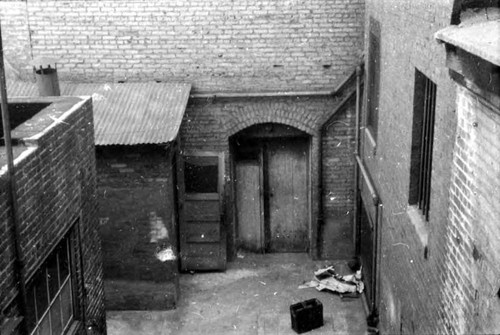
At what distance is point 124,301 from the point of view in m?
10.2

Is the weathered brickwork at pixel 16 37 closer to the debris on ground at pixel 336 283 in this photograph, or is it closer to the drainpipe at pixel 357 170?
the drainpipe at pixel 357 170

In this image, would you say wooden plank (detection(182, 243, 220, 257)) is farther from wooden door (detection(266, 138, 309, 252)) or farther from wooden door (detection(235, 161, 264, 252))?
wooden door (detection(266, 138, 309, 252))

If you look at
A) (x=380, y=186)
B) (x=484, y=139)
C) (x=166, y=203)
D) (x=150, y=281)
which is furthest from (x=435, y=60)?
(x=150, y=281)

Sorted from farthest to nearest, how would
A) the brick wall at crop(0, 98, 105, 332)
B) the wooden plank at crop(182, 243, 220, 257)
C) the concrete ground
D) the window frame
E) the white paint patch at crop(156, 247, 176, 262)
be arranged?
the wooden plank at crop(182, 243, 220, 257) → the white paint patch at crop(156, 247, 176, 262) → the concrete ground → the window frame → the brick wall at crop(0, 98, 105, 332)

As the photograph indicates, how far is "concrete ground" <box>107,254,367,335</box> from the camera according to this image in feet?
31.5

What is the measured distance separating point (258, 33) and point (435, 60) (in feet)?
18.2

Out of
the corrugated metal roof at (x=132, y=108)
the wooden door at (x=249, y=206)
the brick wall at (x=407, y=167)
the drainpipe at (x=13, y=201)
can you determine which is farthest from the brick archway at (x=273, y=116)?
the drainpipe at (x=13, y=201)

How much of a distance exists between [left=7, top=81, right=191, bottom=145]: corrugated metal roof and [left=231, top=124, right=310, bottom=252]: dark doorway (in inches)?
66.2

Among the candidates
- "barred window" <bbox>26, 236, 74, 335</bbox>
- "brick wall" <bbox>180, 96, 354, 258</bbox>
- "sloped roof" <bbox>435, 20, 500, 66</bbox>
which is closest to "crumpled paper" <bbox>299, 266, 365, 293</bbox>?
"brick wall" <bbox>180, 96, 354, 258</bbox>

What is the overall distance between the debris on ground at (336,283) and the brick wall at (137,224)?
235cm

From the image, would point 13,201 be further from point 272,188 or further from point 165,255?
point 272,188

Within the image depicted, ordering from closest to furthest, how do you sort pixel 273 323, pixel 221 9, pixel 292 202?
pixel 273 323 → pixel 221 9 → pixel 292 202

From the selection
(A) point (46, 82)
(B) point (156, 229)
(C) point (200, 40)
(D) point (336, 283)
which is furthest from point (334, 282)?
(A) point (46, 82)

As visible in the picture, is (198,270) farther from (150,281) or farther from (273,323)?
(273,323)
